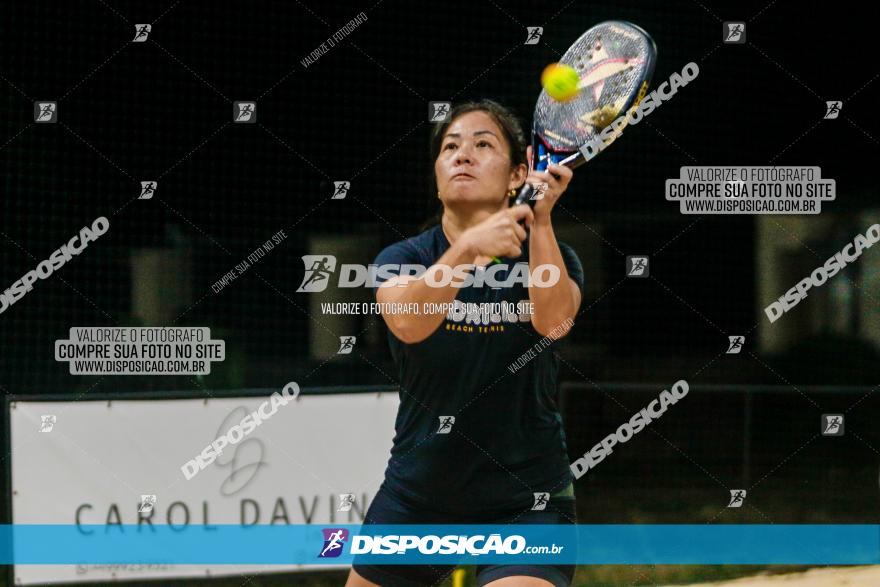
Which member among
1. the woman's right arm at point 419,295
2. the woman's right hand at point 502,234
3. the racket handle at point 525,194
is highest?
the racket handle at point 525,194

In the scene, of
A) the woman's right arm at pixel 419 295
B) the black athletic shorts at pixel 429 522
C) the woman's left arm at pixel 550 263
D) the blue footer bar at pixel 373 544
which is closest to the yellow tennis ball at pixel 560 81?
the woman's left arm at pixel 550 263

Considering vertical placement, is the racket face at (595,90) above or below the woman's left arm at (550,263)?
above

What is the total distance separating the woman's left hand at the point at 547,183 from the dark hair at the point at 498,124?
51mm

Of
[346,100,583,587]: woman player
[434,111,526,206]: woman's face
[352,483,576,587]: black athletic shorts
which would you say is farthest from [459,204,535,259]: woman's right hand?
[352,483,576,587]: black athletic shorts

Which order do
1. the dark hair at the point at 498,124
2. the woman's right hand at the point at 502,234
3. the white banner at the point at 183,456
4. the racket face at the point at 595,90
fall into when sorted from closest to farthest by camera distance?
the racket face at the point at 595,90 → the woman's right hand at the point at 502,234 → the dark hair at the point at 498,124 → the white banner at the point at 183,456

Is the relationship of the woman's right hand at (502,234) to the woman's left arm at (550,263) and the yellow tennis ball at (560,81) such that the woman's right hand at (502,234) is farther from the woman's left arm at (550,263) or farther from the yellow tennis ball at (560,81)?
the yellow tennis ball at (560,81)

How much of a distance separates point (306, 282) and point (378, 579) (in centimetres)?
133

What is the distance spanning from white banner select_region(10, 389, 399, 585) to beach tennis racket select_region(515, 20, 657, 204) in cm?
130

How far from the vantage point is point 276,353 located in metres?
4.40

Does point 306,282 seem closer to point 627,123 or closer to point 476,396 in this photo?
point 476,396

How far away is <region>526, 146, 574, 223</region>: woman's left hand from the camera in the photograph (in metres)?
4.18

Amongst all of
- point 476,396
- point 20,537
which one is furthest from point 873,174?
point 20,537

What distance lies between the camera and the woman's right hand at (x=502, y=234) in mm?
4164

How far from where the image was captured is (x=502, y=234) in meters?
4.17
